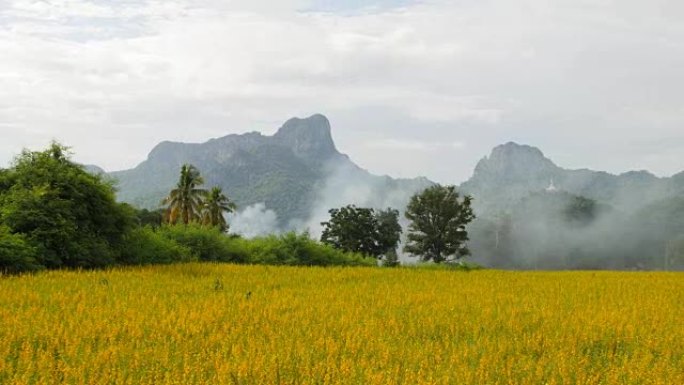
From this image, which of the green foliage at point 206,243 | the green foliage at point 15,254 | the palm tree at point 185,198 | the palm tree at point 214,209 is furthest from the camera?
the palm tree at point 214,209

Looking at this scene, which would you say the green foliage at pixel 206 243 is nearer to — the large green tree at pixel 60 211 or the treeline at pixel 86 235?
the treeline at pixel 86 235

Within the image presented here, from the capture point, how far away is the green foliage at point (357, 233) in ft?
219

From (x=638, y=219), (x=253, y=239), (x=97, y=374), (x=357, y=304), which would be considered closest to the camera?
(x=97, y=374)

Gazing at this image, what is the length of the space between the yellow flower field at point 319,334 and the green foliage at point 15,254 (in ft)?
5.87

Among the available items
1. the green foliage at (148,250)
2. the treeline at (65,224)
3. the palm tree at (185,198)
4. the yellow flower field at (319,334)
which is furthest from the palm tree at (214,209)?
the yellow flower field at (319,334)

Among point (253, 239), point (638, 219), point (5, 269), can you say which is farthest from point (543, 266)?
point (5, 269)

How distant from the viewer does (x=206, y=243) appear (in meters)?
33.5

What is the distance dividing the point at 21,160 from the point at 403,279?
1527 centimetres

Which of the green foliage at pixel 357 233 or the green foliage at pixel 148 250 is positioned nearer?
the green foliage at pixel 148 250

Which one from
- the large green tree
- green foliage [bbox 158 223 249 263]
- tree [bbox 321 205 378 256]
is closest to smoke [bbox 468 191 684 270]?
tree [bbox 321 205 378 256]

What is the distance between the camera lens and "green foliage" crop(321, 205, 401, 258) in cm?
6669

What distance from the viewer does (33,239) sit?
21875 mm

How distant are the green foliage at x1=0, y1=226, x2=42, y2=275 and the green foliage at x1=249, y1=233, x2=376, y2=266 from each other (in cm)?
1564

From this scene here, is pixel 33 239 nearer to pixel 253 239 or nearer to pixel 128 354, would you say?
pixel 128 354
